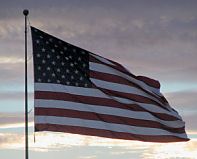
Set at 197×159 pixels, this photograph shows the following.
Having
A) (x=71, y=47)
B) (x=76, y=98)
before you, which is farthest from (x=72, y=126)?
(x=71, y=47)

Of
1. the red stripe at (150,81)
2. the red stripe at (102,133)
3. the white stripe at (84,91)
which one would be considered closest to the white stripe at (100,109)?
the white stripe at (84,91)

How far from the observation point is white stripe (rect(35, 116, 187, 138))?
32875 mm

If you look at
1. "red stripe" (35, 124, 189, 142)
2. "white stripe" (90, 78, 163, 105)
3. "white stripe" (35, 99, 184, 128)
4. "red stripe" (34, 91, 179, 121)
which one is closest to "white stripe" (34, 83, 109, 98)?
"red stripe" (34, 91, 179, 121)

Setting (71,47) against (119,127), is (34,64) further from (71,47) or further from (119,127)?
(119,127)

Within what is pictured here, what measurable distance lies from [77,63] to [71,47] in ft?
2.39

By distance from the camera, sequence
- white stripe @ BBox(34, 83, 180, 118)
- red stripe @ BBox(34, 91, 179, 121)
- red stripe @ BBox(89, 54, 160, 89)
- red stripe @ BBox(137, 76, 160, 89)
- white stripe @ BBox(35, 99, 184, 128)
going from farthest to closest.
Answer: red stripe @ BBox(137, 76, 160, 89), red stripe @ BBox(89, 54, 160, 89), white stripe @ BBox(34, 83, 180, 118), red stripe @ BBox(34, 91, 179, 121), white stripe @ BBox(35, 99, 184, 128)

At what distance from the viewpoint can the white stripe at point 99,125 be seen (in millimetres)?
32875

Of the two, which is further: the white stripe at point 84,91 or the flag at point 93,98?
the white stripe at point 84,91

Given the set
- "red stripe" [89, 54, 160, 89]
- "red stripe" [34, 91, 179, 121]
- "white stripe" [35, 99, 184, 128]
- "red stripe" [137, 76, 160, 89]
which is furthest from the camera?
"red stripe" [137, 76, 160, 89]

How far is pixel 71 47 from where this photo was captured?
3447 centimetres

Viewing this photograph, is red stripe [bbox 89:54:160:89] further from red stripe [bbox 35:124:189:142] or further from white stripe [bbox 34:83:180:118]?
red stripe [bbox 35:124:189:142]

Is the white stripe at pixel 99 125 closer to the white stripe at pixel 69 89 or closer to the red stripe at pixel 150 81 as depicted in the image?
the white stripe at pixel 69 89

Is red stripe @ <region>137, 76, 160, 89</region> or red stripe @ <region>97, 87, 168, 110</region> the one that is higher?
red stripe @ <region>137, 76, 160, 89</region>

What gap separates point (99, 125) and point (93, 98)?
4.07ft
